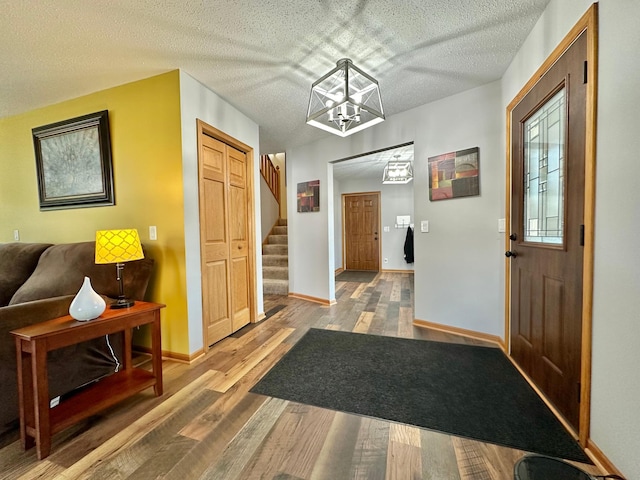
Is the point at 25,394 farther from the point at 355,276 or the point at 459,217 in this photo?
the point at 355,276

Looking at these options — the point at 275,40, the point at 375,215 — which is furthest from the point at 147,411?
the point at 375,215

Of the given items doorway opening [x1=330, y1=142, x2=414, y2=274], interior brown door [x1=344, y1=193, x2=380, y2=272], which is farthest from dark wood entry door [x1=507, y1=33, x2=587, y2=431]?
interior brown door [x1=344, y1=193, x2=380, y2=272]

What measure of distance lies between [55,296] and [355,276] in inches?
196

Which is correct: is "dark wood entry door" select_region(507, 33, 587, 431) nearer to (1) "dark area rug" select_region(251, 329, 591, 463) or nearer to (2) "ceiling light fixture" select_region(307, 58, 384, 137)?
(1) "dark area rug" select_region(251, 329, 591, 463)

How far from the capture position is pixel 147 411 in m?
1.53

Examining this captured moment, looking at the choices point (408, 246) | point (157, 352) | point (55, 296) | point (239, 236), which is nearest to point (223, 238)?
point (239, 236)

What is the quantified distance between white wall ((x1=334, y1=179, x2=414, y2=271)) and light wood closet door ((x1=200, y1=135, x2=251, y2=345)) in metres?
3.83

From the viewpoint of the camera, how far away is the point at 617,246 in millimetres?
1058

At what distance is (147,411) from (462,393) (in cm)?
197

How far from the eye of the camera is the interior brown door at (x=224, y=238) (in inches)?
93.4

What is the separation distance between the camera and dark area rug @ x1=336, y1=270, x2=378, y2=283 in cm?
555

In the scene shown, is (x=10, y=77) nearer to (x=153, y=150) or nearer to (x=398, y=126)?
(x=153, y=150)

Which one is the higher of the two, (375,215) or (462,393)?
(375,215)

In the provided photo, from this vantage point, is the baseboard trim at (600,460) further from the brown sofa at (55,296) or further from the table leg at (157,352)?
the brown sofa at (55,296)
